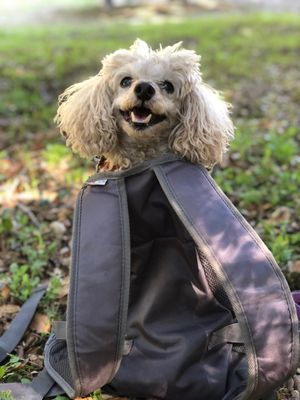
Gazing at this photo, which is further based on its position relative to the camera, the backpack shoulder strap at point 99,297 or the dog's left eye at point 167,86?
the dog's left eye at point 167,86

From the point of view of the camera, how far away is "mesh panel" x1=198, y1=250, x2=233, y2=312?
8.00 feet

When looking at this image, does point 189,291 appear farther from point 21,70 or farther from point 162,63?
point 21,70

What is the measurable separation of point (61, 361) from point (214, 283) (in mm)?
774

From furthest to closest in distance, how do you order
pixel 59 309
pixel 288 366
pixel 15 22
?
1. pixel 15 22
2. pixel 59 309
3. pixel 288 366

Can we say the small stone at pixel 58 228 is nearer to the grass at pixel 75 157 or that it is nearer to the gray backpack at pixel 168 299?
the grass at pixel 75 157

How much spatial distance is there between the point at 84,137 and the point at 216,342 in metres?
1.08

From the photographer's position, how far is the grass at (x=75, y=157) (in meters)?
3.62

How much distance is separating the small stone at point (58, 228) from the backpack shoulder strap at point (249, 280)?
1.70 meters

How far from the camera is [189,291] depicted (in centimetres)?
250

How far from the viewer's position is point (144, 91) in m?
2.38

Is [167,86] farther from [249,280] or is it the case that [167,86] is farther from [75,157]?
[75,157]

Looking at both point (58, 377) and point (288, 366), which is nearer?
point (288, 366)

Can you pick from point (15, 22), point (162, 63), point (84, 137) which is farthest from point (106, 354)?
point (15, 22)

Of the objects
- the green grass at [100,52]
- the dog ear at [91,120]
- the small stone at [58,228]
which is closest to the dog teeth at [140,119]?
the dog ear at [91,120]
